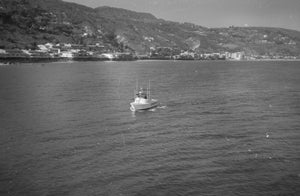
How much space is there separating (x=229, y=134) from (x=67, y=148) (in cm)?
2697

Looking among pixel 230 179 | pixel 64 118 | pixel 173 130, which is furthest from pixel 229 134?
pixel 64 118

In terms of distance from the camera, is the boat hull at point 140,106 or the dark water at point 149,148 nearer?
the dark water at point 149,148

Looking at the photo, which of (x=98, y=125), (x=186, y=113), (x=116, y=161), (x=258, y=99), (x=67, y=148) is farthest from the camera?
(x=258, y=99)

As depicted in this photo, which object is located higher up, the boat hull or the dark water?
the boat hull

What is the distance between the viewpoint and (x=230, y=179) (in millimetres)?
40188

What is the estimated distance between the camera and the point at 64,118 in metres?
71.4

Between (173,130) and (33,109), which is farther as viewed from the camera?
(33,109)

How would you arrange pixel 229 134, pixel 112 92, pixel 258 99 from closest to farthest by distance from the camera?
pixel 229 134 < pixel 258 99 < pixel 112 92

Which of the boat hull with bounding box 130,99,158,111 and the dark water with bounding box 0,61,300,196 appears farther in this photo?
the boat hull with bounding box 130,99,158,111

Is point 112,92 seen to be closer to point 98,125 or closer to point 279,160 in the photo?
point 98,125

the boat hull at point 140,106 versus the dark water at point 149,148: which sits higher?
the boat hull at point 140,106

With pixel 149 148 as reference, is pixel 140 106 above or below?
above

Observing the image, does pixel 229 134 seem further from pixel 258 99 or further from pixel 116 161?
pixel 258 99

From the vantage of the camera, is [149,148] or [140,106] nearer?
[149,148]
